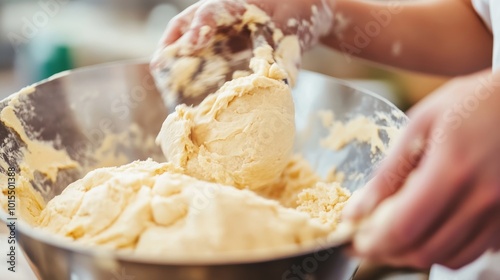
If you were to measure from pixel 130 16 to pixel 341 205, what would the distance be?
1.69 m

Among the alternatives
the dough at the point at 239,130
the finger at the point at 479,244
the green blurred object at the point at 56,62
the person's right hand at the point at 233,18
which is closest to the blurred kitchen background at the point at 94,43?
the green blurred object at the point at 56,62

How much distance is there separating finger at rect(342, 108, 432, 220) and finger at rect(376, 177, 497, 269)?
0.05 meters

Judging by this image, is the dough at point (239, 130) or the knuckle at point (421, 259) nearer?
the knuckle at point (421, 259)

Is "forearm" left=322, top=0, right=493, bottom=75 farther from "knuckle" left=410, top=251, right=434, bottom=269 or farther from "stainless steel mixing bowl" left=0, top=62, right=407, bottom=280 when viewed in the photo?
"knuckle" left=410, top=251, right=434, bottom=269

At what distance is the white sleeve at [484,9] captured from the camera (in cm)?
97

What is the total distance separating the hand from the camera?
1.45ft

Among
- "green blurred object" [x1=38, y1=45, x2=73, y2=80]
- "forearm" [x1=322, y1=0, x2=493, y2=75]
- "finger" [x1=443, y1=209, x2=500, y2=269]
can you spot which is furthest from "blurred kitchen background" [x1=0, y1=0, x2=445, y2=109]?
"finger" [x1=443, y1=209, x2=500, y2=269]

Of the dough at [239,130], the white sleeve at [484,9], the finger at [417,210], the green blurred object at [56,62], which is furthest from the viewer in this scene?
the green blurred object at [56,62]

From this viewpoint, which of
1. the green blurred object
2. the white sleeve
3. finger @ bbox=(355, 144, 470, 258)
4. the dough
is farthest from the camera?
the green blurred object

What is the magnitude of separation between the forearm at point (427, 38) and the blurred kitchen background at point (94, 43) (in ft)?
2.57

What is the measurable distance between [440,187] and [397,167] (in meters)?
0.05

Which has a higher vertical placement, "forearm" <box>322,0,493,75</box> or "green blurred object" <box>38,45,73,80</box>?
"forearm" <box>322,0,493,75</box>

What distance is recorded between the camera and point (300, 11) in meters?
0.86

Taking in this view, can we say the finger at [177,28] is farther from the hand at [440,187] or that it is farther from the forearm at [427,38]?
the hand at [440,187]
